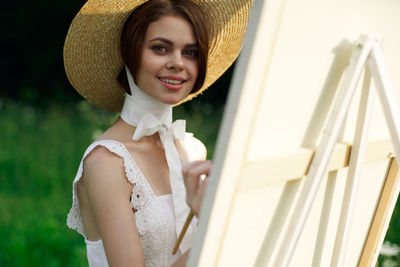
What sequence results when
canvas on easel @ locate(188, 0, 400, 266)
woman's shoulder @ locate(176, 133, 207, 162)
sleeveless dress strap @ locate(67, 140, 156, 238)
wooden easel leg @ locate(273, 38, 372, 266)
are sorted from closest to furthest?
canvas on easel @ locate(188, 0, 400, 266) < wooden easel leg @ locate(273, 38, 372, 266) < sleeveless dress strap @ locate(67, 140, 156, 238) < woman's shoulder @ locate(176, 133, 207, 162)

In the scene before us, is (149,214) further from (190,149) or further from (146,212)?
(190,149)

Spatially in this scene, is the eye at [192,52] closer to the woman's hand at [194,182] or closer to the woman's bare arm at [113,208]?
the woman's bare arm at [113,208]

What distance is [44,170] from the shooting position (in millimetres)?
5105

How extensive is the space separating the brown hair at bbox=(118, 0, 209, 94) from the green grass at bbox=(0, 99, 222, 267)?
83.9 inches

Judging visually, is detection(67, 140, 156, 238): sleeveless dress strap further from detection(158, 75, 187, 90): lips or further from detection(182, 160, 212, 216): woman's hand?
detection(182, 160, 212, 216): woman's hand

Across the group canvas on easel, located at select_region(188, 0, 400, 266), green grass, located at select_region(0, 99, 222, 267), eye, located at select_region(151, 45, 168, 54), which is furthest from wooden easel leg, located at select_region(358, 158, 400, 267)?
green grass, located at select_region(0, 99, 222, 267)

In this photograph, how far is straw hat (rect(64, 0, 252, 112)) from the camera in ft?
6.19

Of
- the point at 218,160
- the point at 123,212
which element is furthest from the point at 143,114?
the point at 218,160

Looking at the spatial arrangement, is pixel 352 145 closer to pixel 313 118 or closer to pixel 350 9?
pixel 313 118

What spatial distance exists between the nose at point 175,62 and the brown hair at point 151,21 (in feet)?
0.26

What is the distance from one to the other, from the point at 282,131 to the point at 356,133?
0.27 metres

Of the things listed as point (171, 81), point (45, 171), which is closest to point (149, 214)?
point (171, 81)

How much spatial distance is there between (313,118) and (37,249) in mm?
2982

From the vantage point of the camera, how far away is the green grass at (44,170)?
374 cm
